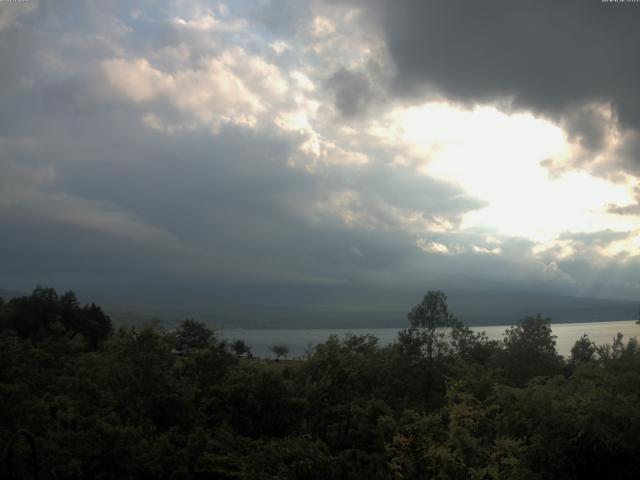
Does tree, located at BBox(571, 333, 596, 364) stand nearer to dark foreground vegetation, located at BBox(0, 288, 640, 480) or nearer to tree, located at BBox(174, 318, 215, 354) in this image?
dark foreground vegetation, located at BBox(0, 288, 640, 480)

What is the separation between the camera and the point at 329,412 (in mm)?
27250

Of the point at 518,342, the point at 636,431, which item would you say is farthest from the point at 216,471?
the point at 518,342

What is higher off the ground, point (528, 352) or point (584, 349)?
point (528, 352)

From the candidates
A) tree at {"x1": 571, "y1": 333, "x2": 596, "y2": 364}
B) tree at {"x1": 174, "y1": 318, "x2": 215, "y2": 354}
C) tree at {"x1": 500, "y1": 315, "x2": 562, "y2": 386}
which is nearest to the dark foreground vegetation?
tree at {"x1": 500, "y1": 315, "x2": 562, "y2": 386}

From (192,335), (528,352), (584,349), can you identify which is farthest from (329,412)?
(584,349)

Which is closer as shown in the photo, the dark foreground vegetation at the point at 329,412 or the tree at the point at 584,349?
the dark foreground vegetation at the point at 329,412

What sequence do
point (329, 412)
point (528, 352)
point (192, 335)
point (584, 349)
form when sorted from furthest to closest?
point (584, 349) < point (192, 335) < point (528, 352) < point (329, 412)

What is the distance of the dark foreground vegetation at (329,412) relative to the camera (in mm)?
17406

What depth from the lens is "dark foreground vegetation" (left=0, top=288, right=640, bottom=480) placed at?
57.1 ft

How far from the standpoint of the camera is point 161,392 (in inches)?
990

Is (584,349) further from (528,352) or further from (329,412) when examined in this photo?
(329,412)

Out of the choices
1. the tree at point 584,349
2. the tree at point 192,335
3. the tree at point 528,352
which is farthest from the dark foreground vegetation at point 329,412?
the tree at point 584,349

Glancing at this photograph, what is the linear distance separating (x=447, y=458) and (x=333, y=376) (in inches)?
450

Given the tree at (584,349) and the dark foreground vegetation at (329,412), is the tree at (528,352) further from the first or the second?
the tree at (584,349)
